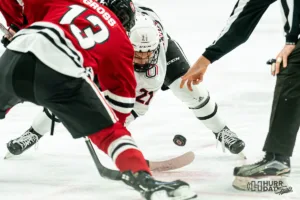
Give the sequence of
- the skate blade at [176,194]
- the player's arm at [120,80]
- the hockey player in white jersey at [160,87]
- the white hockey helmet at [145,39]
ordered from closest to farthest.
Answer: the skate blade at [176,194], the player's arm at [120,80], the white hockey helmet at [145,39], the hockey player in white jersey at [160,87]

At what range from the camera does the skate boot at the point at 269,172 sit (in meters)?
2.39

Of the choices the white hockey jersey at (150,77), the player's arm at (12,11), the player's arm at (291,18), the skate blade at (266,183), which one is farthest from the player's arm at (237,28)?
the player's arm at (12,11)

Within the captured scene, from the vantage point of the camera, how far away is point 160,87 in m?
3.13

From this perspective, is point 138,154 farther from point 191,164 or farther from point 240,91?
point 240,91

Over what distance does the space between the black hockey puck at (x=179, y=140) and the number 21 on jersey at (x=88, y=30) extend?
3.77 ft

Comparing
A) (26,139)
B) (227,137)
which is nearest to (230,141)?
(227,137)

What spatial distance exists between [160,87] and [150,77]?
0.14 m

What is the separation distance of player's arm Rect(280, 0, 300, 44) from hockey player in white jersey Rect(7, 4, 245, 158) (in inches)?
25.6

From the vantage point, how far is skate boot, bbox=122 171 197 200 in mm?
1901

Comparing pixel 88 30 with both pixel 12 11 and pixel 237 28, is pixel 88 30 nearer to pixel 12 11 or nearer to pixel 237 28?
pixel 237 28

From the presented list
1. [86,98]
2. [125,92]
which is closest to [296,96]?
[125,92]

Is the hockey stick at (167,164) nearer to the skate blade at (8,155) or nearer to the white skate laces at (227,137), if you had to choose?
the white skate laces at (227,137)

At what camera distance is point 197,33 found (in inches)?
251

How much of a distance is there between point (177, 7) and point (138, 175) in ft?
18.8
